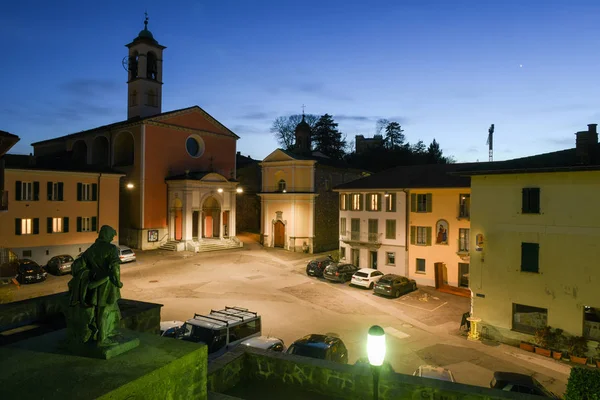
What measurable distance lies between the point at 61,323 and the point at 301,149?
48230 millimetres

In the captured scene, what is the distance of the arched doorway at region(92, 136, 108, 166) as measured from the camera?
1807 inches

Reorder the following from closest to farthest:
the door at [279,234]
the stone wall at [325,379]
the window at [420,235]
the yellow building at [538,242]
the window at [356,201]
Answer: the stone wall at [325,379] < the yellow building at [538,242] < the window at [420,235] < the window at [356,201] < the door at [279,234]

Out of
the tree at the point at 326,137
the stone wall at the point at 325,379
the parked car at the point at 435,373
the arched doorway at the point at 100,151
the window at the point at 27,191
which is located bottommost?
the parked car at the point at 435,373

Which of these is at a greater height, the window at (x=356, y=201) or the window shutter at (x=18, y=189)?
the window shutter at (x=18, y=189)

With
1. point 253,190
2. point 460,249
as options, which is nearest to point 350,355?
point 460,249

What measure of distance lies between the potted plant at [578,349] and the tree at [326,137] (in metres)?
59.9

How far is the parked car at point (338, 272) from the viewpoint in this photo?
97.1 feet

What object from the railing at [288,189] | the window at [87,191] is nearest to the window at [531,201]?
the railing at [288,189]

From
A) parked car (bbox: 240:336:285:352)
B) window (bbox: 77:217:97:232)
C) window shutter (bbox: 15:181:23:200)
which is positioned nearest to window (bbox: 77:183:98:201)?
window (bbox: 77:217:97:232)

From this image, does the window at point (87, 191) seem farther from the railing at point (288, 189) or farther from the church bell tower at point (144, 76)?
the railing at point (288, 189)

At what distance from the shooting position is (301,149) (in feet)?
182

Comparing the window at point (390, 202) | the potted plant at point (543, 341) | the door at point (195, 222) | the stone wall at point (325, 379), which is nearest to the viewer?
the stone wall at point (325, 379)

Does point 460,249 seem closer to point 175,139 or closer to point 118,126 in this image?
point 175,139

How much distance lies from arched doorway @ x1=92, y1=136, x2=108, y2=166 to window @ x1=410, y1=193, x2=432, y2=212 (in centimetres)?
3482
